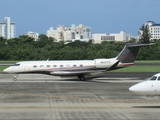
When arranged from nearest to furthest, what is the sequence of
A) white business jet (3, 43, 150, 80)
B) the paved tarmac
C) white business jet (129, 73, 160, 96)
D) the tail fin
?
the paved tarmac < white business jet (129, 73, 160, 96) < white business jet (3, 43, 150, 80) < the tail fin

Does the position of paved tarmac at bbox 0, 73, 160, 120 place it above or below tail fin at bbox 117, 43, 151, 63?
below

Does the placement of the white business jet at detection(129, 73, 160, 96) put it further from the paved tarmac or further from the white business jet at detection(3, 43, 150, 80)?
the white business jet at detection(3, 43, 150, 80)

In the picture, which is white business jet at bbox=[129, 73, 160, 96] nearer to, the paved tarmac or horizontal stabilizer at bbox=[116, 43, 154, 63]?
the paved tarmac

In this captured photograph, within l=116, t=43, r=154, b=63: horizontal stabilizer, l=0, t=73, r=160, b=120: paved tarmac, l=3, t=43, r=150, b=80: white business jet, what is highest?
l=116, t=43, r=154, b=63: horizontal stabilizer

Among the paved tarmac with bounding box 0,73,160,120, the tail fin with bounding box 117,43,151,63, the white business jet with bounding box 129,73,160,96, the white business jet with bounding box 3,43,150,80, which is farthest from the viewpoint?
the tail fin with bounding box 117,43,151,63

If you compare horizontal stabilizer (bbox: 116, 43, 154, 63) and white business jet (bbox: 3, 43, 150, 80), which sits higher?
horizontal stabilizer (bbox: 116, 43, 154, 63)

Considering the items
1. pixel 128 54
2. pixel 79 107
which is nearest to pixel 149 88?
pixel 79 107

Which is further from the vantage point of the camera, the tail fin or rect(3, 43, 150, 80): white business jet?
the tail fin

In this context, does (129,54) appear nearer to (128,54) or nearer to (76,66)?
(128,54)

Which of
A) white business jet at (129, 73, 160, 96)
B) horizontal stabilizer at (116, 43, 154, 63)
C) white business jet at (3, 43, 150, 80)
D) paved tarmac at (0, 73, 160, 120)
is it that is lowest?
paved tarmac at (0, 73, 160, 120)

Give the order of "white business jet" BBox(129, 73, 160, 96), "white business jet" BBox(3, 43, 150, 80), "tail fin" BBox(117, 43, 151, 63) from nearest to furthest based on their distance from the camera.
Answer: "white business jet" BBox(129, 73, 160, 96) < "white business jet" BBox(3, 43, 150, 80) < "tail fin" BBox(117, 43, 151, 63)

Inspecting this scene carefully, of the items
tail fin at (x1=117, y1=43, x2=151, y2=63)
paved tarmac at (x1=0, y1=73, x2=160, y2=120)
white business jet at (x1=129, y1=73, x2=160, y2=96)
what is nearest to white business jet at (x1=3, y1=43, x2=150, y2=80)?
tail fin at (x1=117, y1=43, x2=151, y2=63)

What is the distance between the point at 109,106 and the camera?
70.8ft

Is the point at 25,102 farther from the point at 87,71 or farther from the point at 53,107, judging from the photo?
the point at 87,71
